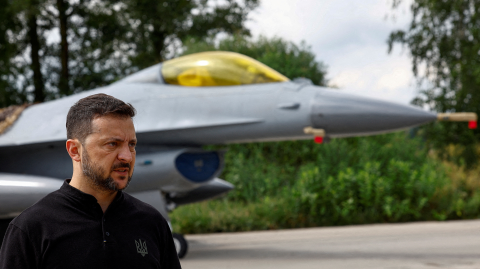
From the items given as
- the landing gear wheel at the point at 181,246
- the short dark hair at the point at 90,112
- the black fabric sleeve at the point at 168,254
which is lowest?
the landing gear wheel at the point at 181,246

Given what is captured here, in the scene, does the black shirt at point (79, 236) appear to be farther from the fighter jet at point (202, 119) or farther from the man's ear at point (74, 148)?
the fighter jet at point (202, 119)

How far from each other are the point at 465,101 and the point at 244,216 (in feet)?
31.2

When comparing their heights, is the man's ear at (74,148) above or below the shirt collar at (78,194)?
above

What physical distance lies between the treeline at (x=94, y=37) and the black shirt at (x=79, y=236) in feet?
62.4

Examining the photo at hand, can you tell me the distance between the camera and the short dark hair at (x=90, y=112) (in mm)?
1521

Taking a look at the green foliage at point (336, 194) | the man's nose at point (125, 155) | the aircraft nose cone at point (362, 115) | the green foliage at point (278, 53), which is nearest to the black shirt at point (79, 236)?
the man's nose at point (125, 155)

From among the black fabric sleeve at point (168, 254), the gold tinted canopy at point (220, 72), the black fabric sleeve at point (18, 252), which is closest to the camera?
the black fabric sleeve at point (18, 252)

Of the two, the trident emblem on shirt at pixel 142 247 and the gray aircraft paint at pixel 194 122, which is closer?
the trident emblem on shirt at pixel 142 247

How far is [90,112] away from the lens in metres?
1.52

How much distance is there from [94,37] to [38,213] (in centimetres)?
2099

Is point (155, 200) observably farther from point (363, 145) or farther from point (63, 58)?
Result: point (63, 58)

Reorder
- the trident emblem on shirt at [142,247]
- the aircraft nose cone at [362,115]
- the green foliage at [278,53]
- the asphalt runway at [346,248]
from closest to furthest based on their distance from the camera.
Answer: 1. the trident emblem on shirt at [142,247]
2. the aircraft nose cone at [362,115]
3. the asphalt runway at [346,248]
4. the green foliage at [278,53]

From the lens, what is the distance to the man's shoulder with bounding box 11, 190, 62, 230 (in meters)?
1.43

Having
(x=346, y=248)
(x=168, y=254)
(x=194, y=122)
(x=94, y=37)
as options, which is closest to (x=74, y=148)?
(x=168, y=254)
